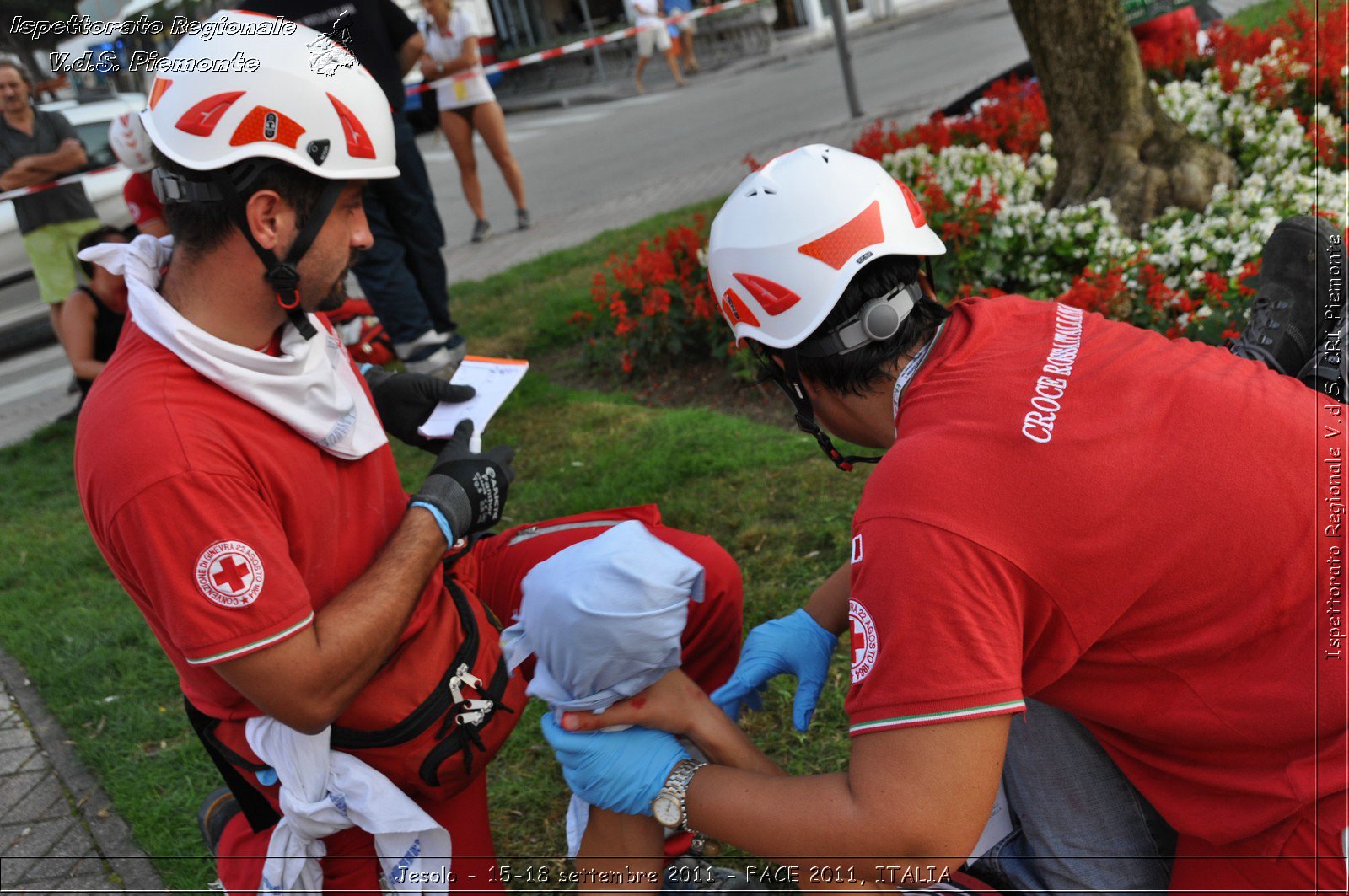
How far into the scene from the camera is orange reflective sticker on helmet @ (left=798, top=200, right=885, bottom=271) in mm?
1883

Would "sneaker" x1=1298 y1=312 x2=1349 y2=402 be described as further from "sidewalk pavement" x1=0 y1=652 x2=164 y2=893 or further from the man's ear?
"sidewalk pavement" x1=0 y1=652 x2=164 y2=893

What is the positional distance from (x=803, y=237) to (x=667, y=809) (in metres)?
1.09

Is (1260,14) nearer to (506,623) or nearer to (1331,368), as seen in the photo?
(1331,368)

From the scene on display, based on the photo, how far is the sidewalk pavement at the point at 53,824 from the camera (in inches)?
119

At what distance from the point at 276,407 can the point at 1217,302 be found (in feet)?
11.3

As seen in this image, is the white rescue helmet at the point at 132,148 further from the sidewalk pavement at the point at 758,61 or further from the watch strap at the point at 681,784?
the sidewalk pavement at the point at 758,61

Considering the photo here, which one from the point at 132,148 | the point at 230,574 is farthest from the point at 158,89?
the point at 132,148

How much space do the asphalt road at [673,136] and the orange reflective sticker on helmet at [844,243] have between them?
276 inches

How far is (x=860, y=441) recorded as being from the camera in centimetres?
208

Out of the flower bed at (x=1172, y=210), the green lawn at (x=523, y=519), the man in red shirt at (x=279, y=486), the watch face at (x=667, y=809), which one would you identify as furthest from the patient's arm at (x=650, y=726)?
the flower bed at (x=1172, y=210)

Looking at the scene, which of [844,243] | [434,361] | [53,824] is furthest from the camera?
A: [434,361]

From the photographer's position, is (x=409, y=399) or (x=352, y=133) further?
(x=409, y=399)

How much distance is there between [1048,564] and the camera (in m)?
1.58

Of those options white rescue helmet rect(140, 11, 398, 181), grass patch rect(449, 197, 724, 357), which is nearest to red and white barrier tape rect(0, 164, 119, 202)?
grass patch rect(449, 197, 724, 357)
